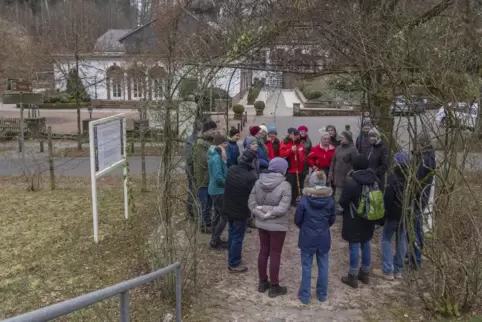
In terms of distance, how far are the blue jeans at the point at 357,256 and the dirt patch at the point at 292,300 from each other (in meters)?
0.20

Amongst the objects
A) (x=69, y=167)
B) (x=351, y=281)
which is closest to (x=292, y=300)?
(x=351, y=281)

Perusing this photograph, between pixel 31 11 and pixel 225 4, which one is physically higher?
pixel 31 11

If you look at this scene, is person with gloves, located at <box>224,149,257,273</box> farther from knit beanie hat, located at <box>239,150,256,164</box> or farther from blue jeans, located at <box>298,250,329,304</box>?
blue jeans, located at <box>298,250,329,304</box>

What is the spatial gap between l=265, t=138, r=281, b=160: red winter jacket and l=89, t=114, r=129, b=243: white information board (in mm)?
2330

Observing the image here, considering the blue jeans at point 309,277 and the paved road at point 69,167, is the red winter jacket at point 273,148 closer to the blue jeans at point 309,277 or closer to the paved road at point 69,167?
the blue jeans at point 309,277

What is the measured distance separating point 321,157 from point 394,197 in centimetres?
269

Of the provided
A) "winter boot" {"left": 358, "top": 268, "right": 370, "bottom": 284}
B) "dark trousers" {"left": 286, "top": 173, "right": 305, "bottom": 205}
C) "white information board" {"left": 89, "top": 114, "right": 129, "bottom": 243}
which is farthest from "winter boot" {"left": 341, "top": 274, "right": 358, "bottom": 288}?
"white information board" {"left": 89, "top": 114, "right": 129, "bottom": 243}

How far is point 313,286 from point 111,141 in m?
3.53

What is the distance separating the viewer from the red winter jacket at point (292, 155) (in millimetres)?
7865

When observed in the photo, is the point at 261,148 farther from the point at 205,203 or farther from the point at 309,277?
the point at 309,277

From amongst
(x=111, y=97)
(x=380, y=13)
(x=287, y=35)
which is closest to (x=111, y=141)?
(x=287, y=35)

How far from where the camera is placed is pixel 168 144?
5.12m

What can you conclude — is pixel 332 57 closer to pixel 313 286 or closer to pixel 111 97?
pixel 313 286

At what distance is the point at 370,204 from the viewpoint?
5.07 meters
